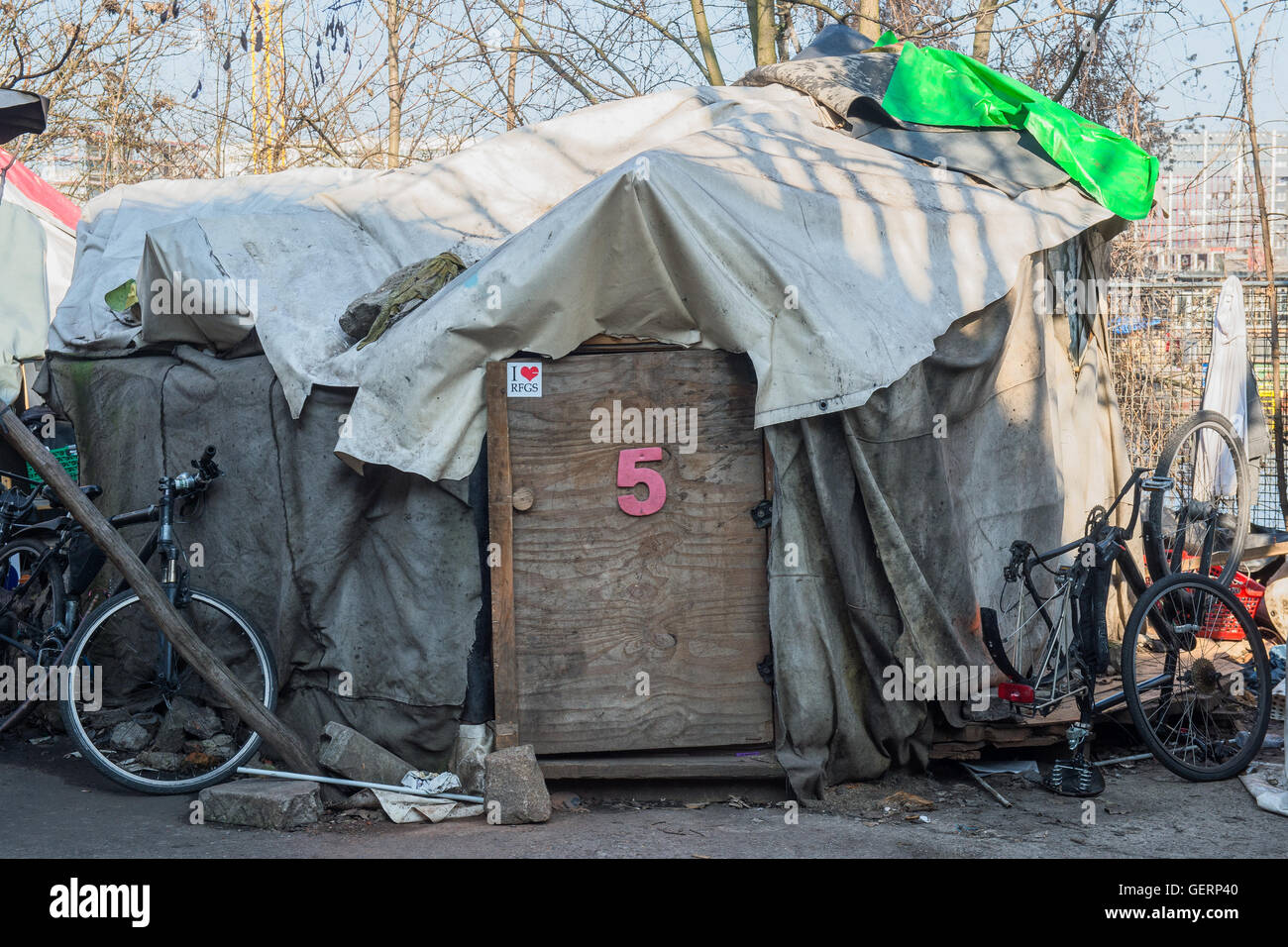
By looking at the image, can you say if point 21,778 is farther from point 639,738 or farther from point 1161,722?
point 1161,722

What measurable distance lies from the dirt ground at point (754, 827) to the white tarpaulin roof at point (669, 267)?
1.62 m

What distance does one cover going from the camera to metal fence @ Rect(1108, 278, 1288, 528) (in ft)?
31.4

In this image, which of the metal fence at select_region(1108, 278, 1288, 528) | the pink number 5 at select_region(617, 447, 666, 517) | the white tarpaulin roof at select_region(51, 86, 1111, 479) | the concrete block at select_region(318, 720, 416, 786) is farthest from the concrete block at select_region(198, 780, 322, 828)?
the metal fence at select_region(1108, 278, 1288, 528)

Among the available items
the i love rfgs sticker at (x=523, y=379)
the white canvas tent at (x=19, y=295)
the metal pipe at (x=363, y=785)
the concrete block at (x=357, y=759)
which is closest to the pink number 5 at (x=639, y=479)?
the i love rfgs sticker at (x=523, y=379)

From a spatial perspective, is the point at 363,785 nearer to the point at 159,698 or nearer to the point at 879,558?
the point at 159,698

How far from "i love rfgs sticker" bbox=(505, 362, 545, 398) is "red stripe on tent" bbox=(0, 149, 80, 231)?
21.6 ft

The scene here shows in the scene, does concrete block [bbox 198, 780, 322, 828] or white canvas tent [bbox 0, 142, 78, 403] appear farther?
white canvas tent [bbox 0, 142, 78, 403]

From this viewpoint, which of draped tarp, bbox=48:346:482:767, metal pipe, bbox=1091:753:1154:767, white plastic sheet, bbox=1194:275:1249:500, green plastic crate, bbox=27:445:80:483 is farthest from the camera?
white plastic sheet, bbox=1194:275:1249:500

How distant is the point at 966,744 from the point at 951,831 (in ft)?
2.63

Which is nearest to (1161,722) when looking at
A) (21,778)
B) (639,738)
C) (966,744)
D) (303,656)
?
(966,744)

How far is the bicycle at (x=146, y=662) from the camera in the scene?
17.8 ft

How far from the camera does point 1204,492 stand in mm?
6895

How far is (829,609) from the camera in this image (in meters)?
5.23

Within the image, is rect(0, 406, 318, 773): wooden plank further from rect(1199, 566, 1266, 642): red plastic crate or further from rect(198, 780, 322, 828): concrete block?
rect(1199, 566, 1266, 642): red plastic crate
